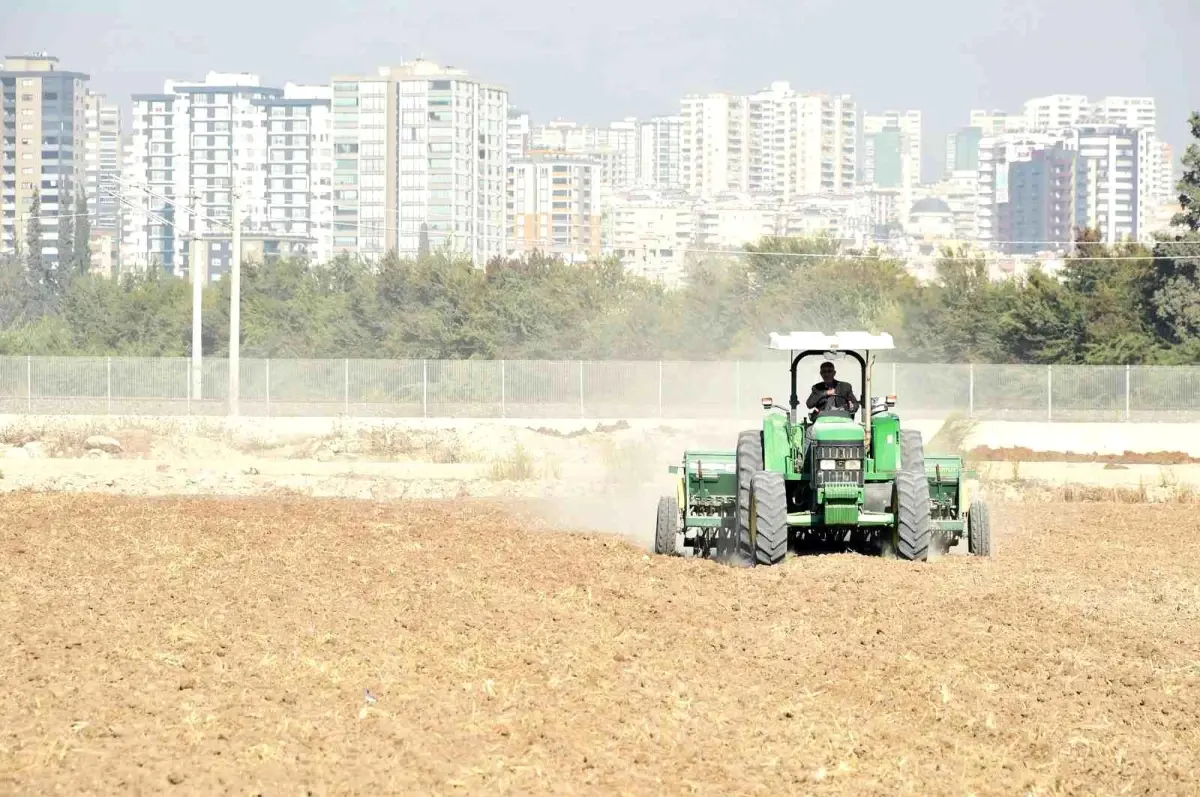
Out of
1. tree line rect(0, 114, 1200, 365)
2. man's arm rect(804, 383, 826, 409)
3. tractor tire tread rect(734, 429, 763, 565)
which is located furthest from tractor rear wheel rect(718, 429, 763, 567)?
tree line rect(0, 114, 1200, 365)

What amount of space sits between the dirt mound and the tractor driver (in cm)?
2385

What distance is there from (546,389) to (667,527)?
125 ft

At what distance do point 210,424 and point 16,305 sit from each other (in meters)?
77.7

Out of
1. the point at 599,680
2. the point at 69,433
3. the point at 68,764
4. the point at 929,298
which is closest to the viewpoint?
the point at 68,764

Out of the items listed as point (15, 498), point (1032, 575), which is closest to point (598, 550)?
point (1032, 575)

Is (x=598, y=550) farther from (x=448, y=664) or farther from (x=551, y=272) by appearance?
(x=551, y=272)

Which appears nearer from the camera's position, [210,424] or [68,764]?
[68,764]

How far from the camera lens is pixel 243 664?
12094 mm

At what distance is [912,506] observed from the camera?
17234 millimetres

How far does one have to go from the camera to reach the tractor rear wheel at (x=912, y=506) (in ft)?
56.2

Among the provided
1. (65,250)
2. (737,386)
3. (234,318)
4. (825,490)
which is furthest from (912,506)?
(65,250)

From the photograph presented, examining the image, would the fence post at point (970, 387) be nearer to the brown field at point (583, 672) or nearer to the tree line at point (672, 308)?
the tree line at point (672, 308)

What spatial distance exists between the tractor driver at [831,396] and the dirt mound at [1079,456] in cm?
2385

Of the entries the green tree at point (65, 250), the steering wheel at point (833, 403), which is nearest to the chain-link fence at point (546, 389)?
the steering wheel at point (833, 403)
